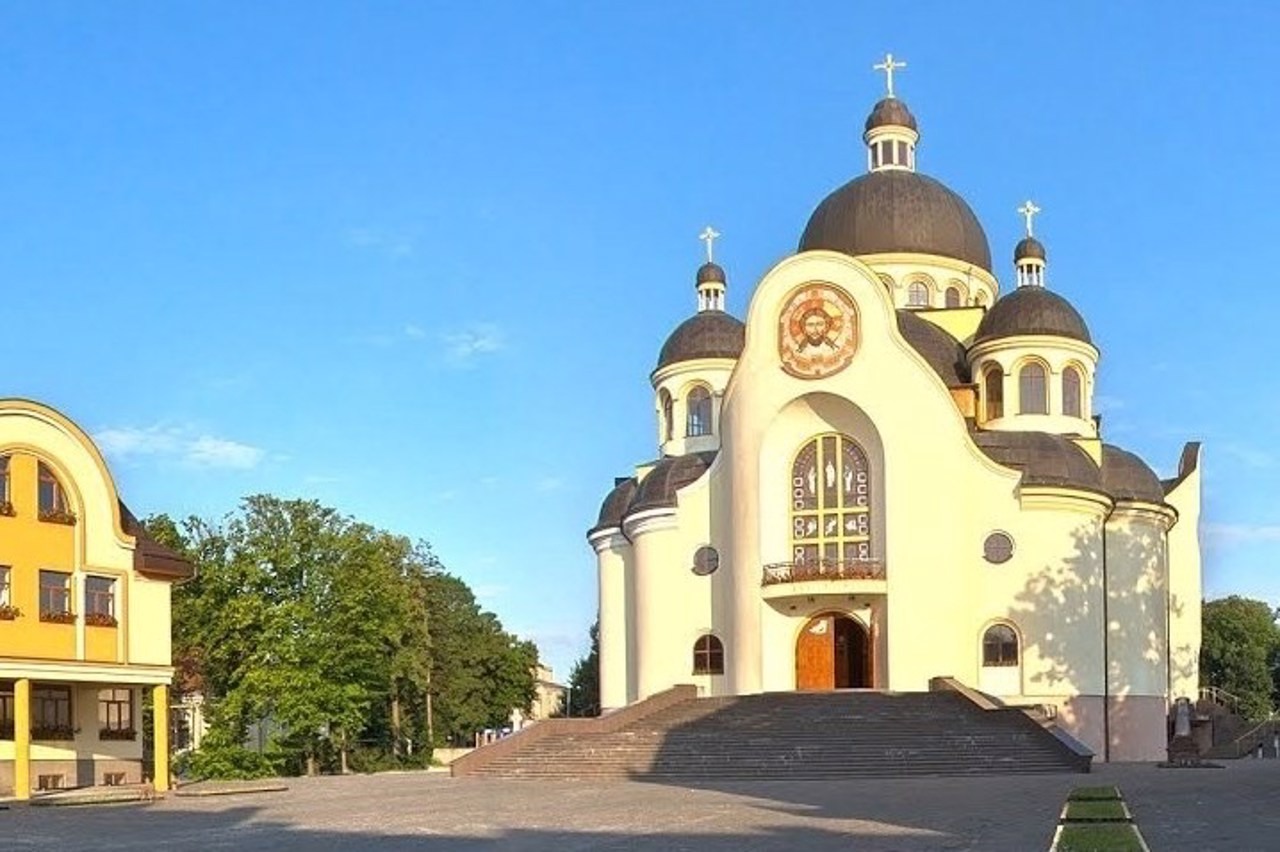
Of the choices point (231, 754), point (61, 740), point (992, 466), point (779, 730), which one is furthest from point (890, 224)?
point (61, 740)

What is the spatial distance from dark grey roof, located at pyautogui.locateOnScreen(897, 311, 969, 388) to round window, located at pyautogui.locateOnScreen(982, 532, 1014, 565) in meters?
5.81

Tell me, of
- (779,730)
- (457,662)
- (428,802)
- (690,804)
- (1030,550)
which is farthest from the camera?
(457,662)

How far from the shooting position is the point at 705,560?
47.3 metres

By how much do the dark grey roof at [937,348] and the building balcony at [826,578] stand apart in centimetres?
706

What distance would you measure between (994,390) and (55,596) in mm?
27061

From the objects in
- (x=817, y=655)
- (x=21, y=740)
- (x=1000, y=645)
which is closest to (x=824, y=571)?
(x=817, y=655)

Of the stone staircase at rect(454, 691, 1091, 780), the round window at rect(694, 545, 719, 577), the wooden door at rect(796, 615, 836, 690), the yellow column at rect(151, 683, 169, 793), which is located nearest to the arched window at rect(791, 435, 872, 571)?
the wooden door at rect(796, 615, 836, 690)

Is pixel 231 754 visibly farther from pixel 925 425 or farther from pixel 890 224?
pixel 890 224

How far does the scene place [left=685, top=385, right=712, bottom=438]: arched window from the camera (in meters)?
53.3

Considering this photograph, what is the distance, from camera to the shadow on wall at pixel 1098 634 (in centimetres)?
4362

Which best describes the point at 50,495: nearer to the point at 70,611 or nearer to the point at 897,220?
the point at 70,611

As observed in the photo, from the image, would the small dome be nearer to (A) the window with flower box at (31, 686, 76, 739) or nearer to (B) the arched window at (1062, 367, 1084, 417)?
(B) the arched window at (1062, 367, 1084, 417)

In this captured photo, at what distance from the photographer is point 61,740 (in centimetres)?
3406

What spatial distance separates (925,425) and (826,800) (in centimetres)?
2030
